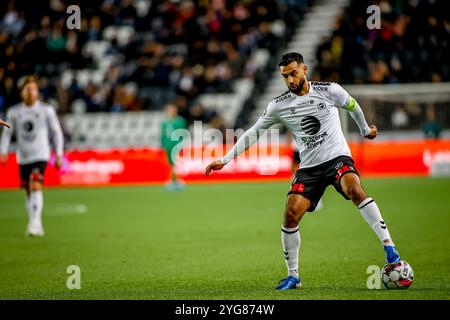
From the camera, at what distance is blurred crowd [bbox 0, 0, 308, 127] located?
3127 centimetres

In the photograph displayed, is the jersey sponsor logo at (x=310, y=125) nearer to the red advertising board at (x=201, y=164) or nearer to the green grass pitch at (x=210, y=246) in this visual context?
the green grass pitch at (x=210, y=246)

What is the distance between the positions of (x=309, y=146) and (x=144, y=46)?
2474 cm

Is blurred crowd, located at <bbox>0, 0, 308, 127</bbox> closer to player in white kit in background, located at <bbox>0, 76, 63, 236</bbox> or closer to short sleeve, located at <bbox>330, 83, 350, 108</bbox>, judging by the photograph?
Result: player in white kit in background, located at <bbox>0, 76, 63, 236</bbox>

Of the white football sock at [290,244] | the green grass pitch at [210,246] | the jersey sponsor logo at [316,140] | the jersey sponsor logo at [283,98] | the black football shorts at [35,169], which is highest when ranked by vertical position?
the jersey sponsor logo at [283,98]

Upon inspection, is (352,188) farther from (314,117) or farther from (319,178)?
(314,117)

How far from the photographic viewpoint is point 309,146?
29.6 feet

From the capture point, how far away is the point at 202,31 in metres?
32.7

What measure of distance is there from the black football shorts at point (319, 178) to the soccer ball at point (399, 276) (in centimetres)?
90

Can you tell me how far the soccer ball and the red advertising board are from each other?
1792 cm

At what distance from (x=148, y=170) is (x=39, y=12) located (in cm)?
933

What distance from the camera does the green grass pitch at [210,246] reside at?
8.83 metres

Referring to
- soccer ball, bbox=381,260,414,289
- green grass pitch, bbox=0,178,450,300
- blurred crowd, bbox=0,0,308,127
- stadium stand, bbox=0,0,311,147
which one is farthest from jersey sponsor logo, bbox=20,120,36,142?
blurred crowd, bbox=0,0,308,127

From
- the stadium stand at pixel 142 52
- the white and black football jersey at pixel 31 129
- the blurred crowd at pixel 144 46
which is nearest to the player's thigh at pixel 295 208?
the white and black football jersey at pixel 31 129
